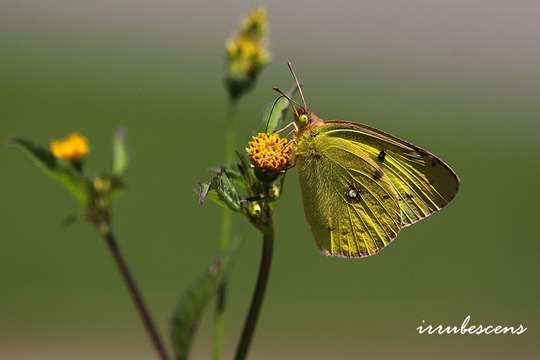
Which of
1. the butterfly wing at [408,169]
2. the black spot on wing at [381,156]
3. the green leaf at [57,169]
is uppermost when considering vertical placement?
the black spot on wing at [381,156]

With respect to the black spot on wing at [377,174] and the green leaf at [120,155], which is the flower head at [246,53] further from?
the black spot on wing at [377,174]

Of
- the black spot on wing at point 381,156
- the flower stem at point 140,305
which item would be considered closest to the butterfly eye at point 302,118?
the black spot on wing at point 381,156

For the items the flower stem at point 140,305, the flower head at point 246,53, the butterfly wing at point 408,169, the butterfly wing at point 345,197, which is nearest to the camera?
the flower stem at point 140,305

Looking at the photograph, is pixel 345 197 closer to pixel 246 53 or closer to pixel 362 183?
pixel 362 183

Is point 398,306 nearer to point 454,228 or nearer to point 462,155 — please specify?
point 454,228

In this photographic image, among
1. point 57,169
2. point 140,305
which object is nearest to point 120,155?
point 57,169

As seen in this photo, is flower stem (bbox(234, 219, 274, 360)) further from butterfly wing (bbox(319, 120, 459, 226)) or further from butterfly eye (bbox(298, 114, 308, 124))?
butterfly wing (bbox(319, 120, 459, 226))

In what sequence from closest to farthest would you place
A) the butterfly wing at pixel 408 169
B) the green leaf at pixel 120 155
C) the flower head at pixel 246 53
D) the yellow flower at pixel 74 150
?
the green leaf at pixel 120 155 → the yellow flower at pixel 74 150 → the flower head at pixel 246 53 → the butterfly wing at pixel 408 169

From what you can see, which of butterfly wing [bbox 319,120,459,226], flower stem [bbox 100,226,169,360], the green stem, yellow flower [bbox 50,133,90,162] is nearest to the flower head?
the green stem
